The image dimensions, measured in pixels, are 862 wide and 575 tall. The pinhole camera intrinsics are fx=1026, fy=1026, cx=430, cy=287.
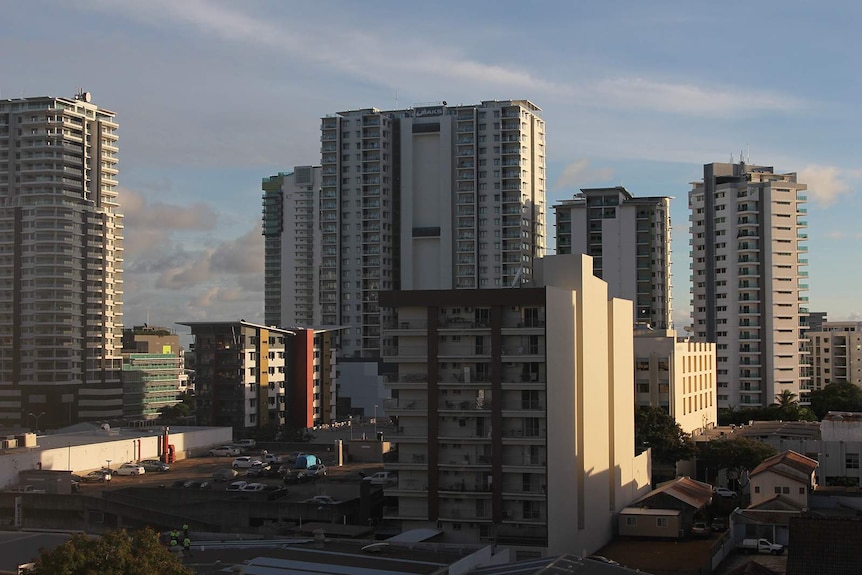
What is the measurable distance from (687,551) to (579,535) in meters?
5.17

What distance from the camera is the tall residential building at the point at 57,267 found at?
10312cm

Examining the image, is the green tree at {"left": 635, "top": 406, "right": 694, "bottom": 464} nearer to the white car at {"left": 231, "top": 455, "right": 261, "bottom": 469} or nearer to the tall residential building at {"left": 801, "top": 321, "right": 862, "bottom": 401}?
the white car at {"left": 231, "top": 455, "right": 261, "bottom": 469}

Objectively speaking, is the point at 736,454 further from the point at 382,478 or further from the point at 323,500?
the point at 323,500

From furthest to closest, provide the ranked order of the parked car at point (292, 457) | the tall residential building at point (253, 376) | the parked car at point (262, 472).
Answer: the tall residential building at point (253, 376), the parked car at point (292, 457), the parked car at point (262, 472)

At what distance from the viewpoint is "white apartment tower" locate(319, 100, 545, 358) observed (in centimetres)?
11988

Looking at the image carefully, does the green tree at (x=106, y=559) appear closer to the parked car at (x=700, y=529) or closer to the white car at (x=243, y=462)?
the parked car at (x=700, y=529)

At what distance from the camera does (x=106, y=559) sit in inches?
917

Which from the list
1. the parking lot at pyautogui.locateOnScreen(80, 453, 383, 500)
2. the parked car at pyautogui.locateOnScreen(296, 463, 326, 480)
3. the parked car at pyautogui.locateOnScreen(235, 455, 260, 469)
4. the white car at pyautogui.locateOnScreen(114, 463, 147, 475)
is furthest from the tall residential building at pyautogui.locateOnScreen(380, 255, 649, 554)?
the white car at pyautogui.locateOnScreen(114, 463, 147, 475)

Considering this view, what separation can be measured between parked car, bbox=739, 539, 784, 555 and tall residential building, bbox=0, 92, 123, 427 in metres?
75.4

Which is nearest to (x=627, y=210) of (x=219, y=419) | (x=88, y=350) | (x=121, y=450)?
(x=219, y=419)

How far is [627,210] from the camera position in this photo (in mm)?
109875

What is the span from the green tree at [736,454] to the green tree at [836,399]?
34486 mm

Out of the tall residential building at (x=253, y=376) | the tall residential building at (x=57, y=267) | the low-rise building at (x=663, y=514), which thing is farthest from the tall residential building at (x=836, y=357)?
the low-rise building at (x=663, y=514)

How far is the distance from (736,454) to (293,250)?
12425 centimetres
